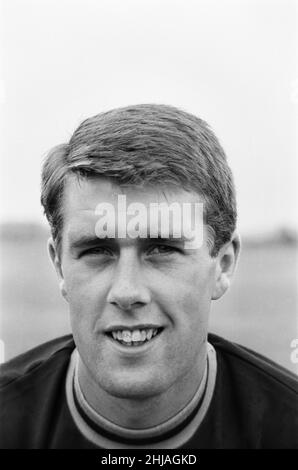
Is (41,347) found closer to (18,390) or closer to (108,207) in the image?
(18,390)

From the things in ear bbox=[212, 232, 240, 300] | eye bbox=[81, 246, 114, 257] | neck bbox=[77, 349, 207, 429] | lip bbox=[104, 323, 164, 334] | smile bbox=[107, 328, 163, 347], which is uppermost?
eye bbox=[81, 246, 114, 257]

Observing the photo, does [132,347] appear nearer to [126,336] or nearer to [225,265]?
[126,336]

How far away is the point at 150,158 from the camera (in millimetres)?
1768

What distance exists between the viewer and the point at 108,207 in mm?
1759

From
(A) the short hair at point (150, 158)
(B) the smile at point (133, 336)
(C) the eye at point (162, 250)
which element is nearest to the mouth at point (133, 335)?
(B) the smile at point (133, 336)

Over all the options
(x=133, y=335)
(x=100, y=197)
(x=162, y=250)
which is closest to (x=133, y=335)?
(x=133, y=335)

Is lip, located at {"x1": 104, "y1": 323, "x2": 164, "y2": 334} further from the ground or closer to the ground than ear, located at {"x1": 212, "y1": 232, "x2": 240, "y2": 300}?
closer to the ground

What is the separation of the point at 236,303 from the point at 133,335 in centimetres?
77

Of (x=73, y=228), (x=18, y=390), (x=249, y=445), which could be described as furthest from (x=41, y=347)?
(x=249, y=445)

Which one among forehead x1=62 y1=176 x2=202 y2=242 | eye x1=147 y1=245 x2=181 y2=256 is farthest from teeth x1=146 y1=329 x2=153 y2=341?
forehead x1=62 y1=176 x2=202 y2=242

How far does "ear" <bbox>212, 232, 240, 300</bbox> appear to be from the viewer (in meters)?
1.97

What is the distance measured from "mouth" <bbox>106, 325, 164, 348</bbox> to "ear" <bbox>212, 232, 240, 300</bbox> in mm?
290

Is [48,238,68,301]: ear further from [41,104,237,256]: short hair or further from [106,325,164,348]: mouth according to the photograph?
[106,325,164,348]: mouth

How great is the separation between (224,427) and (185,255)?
1.81 feet
